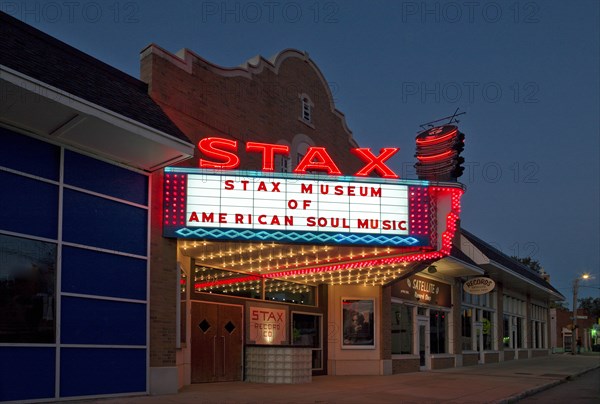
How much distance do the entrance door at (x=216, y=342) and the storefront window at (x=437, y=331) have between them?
1206 centimetres

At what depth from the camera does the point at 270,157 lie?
666 inches

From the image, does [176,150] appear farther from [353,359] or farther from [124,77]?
[353,359]

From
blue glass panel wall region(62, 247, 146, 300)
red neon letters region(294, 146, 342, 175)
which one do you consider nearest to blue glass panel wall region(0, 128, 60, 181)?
blue glass panel wall region(62, 247, 146, 300)

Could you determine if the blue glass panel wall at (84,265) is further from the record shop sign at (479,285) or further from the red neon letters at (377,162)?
the record shop sign at (479,285)

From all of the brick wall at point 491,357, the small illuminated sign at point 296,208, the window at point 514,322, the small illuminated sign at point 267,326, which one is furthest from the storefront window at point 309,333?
the window at point 514,322

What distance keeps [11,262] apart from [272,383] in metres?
9.28

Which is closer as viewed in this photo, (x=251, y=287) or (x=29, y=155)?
(x=29, y=155)

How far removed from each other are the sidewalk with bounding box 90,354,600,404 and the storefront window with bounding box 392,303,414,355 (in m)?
2.24

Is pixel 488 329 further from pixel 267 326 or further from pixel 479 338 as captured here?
pixel 267 326

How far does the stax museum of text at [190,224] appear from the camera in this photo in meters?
12.3

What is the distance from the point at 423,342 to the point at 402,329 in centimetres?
228

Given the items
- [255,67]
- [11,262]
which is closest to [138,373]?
[11,262]

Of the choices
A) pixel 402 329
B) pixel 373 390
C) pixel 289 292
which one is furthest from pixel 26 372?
pixel 402 329

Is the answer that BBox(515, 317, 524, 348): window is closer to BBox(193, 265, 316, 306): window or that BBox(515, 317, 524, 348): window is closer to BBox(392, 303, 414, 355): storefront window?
BBox(392, 303, 414, 355): storefront window
